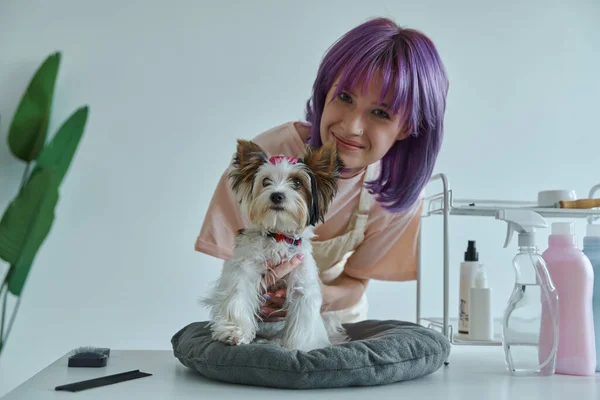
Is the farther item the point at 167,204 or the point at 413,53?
the point at 167,204

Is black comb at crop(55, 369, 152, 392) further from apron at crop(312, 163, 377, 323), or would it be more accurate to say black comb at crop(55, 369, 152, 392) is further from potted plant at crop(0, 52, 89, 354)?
potted plant at crop(0, 52, 89, 354)

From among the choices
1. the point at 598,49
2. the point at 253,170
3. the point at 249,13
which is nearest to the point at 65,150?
the point at 249,13

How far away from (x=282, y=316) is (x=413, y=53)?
728mm

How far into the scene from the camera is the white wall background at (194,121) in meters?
2.69

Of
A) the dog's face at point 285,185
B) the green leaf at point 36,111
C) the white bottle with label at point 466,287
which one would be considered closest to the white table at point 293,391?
the white bottle with label at point 466,287

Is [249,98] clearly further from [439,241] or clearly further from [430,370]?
[430,370]

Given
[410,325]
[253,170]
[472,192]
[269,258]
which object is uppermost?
[472,192]

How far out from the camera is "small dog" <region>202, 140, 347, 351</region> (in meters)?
1.23

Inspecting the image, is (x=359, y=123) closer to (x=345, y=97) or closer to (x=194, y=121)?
(x=345, y=97)

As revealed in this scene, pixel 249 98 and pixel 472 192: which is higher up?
pixel 249 98

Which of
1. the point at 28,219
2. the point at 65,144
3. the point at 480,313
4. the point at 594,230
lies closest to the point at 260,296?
the point at 480,313

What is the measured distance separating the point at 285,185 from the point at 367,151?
Result: 0.38m

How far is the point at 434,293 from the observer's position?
2.80 metres

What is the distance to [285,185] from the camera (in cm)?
123
